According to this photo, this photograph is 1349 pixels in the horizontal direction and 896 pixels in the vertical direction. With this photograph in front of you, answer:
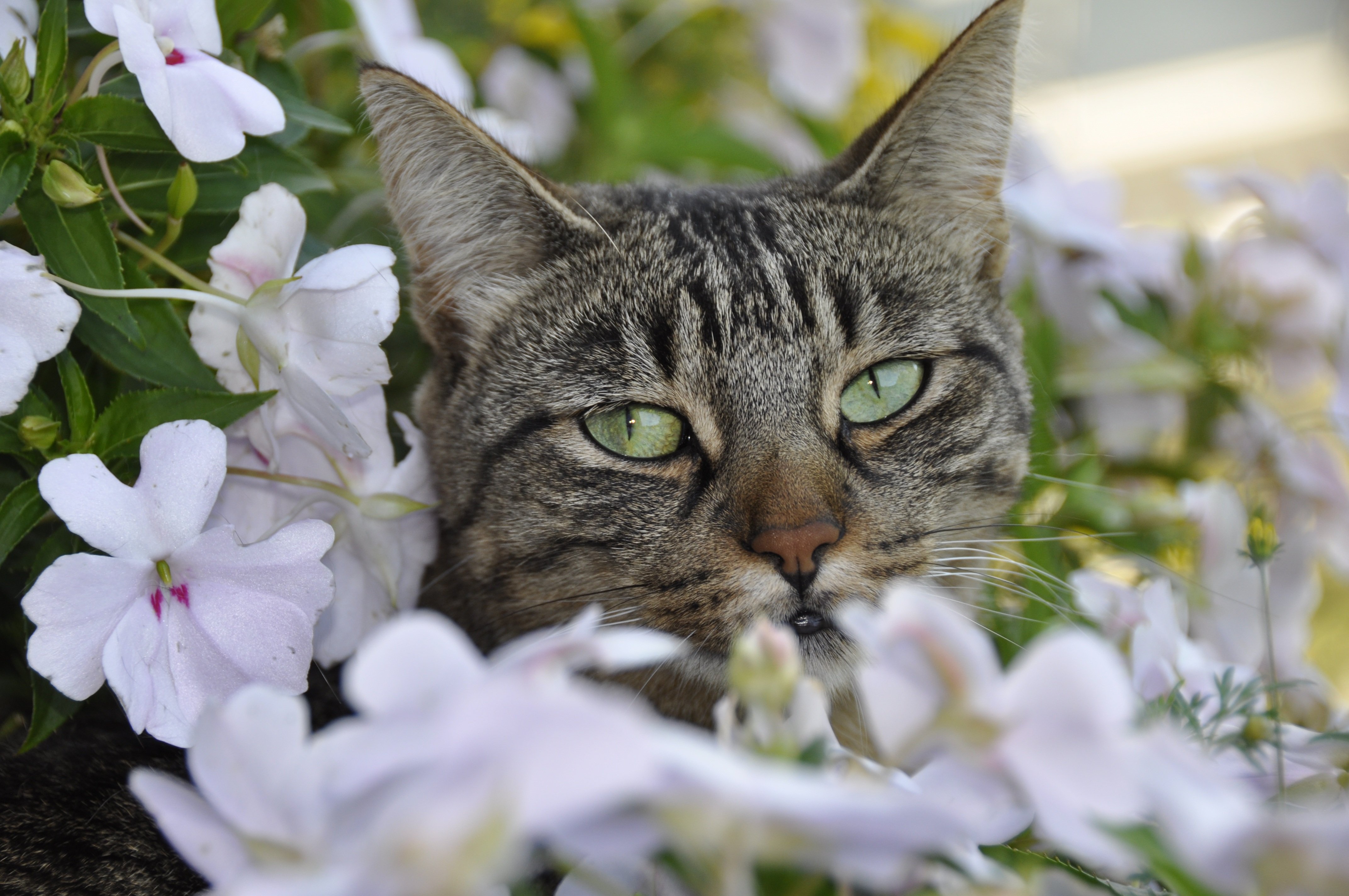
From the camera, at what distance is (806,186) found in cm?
139

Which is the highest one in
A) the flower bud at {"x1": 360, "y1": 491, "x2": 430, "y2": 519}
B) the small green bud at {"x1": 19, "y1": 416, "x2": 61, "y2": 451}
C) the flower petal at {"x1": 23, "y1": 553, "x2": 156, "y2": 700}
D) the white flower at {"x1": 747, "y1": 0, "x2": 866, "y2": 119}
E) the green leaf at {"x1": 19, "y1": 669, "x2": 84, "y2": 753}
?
the white flower at {"x1": 747, "y1": 0, "x2": 866, "y2": 119}

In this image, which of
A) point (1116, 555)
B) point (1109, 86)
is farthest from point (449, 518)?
point (1109, 86)

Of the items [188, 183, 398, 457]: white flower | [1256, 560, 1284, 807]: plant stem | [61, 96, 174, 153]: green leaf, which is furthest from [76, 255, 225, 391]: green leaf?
[1256, 560, 1284, 807]: plant stem

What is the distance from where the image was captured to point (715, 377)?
3.71 ft

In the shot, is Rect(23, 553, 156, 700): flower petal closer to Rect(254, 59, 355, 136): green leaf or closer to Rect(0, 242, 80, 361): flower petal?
Rect(0, 242, 80, 361): flower petal

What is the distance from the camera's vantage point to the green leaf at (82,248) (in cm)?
88

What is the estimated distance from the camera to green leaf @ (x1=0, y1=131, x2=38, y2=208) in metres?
0.85

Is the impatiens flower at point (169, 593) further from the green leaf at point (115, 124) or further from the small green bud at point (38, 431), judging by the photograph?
the green leaf at point (115, 124)

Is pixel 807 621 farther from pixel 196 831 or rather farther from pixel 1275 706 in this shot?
pixel 196 831

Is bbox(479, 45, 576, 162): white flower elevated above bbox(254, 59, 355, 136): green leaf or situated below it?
above

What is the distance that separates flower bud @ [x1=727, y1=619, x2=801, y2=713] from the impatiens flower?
49 centimetres

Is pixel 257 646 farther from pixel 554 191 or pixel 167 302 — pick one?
pixel 554 191

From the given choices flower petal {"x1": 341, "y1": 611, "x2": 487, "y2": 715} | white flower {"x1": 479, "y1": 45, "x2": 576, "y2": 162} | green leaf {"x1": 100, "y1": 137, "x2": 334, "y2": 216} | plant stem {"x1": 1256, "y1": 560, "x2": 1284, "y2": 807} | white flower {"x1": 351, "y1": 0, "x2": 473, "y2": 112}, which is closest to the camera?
flower petal {"x1": 341, "y1": 611, "x2": 487, "y2": 715}

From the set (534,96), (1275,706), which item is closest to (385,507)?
(1275,706)
